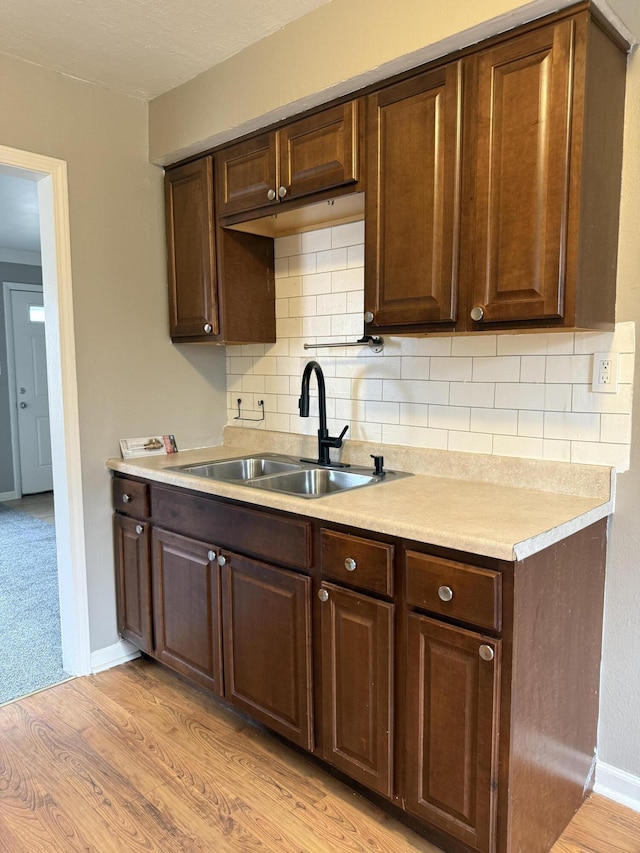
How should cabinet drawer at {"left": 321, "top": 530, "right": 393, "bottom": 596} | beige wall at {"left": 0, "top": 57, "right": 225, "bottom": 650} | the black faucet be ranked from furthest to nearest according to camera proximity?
beige wall at {"left": 0, "top": 57, "right": 225, "bottom": 650}
the black faucet
cabinet drawer at {"left": 321, "top": 530, "right": 393, "bottom": 596}

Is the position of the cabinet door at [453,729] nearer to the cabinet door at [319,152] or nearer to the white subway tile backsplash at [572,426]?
the white subway tile backsplash at [572,426]

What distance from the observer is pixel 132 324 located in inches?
105

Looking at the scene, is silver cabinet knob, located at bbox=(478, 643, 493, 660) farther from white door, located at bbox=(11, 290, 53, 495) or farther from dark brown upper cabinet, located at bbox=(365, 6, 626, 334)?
white door, located at bbox=(11, 290, 53, 495)

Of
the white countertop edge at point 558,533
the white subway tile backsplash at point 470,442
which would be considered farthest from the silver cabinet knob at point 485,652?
the white subway tile backsplash at point 470,442

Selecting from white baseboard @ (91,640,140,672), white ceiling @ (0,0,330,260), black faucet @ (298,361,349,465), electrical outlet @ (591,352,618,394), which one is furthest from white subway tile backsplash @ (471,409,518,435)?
white baseboard @ (91,640,140,672)

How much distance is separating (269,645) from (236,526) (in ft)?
1.34

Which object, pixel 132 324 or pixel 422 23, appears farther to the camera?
pixel 132 324

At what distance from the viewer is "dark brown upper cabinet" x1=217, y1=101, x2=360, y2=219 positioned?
76.7 inches

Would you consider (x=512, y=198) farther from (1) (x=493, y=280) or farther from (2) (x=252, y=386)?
(2) (x=252, y=386)

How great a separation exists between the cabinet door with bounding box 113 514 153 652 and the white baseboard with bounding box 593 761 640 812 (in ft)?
5.66

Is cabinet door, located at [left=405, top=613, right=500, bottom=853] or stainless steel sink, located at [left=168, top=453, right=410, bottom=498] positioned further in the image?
stainless steel sink, located at [left=168, top=453, right=410, bottom=498]

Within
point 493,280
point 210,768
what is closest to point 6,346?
point 210,768

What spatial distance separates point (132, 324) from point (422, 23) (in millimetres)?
1659

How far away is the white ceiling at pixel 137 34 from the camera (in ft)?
6.32
